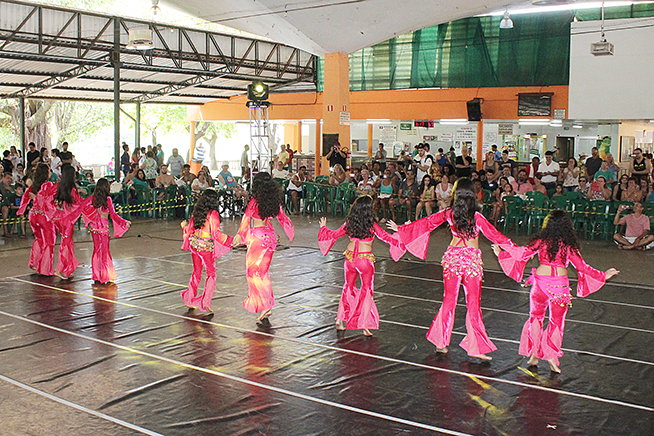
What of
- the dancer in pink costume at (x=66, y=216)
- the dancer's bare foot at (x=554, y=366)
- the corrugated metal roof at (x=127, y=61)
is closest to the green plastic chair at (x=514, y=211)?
the dancer's bare foot at (x=554, y=366)

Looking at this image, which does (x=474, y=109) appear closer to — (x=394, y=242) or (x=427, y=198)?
(x=427, y=198)

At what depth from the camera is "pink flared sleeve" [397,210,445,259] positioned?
22.8ft

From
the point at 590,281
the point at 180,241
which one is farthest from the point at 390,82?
the point at 590,281

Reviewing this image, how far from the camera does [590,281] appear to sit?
6.38 metres

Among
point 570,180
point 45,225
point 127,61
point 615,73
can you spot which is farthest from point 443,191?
point 127,61

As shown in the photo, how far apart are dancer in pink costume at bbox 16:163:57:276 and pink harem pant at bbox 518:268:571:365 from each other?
702 cm

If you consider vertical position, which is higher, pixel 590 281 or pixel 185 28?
pixel 185 28

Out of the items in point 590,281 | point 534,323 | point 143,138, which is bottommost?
point 534,323

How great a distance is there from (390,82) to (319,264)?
43.3 feet

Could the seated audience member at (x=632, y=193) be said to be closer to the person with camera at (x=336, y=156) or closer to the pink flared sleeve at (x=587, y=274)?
the person with camera at (x=336, y=156)

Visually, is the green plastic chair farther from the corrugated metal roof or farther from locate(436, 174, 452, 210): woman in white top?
the corrugated metal roof

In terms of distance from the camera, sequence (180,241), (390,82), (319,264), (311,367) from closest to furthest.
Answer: (311,367), (319,264), (180,241), (390,82)

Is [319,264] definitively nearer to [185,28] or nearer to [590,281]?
[590,281]

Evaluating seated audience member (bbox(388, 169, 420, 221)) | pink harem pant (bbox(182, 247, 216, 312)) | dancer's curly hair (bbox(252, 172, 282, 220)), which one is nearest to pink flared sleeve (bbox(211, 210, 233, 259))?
pink harem pant (bbox(182, 247, 216, 312))
